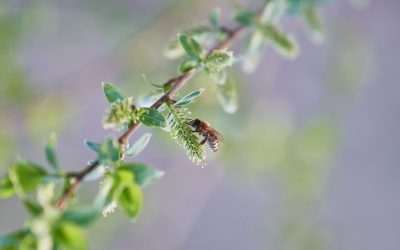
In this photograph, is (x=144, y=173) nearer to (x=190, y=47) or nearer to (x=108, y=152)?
(x=108, y=152)

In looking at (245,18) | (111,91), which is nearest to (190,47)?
(111,91)

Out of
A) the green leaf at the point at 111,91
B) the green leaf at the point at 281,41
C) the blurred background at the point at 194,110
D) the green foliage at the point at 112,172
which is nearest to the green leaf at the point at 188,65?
the green foliage at the point at 112,172

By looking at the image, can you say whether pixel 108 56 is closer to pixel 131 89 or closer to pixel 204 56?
pixel 131 89

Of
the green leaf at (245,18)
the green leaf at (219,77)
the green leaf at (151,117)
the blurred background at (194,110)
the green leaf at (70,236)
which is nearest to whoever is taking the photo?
the green leaf at (70,236)

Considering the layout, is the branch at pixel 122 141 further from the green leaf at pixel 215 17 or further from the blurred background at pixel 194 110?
the blurred background at pixel 194 110

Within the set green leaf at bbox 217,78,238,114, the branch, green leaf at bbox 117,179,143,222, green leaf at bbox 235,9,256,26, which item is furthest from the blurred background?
green leaf at bbox 117,179,143,222

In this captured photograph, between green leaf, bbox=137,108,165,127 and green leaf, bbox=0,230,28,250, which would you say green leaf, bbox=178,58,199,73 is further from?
green leaf, bbox=0,230,28,250
